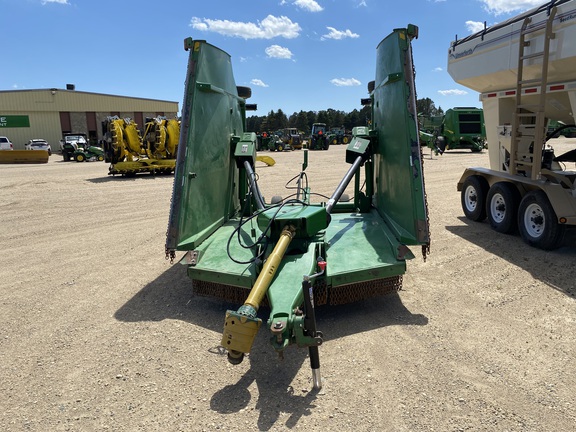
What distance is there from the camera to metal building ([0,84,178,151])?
38.6 meters

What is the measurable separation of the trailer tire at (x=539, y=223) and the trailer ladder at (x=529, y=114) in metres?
0.33

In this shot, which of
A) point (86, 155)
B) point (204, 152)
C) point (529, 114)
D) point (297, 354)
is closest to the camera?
point (297, 354)

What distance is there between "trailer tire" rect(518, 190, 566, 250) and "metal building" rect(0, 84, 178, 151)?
1526 inches

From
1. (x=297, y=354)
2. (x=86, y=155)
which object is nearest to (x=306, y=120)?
(x=86, y=155)

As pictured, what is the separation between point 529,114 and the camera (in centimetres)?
584

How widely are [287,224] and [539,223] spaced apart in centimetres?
389

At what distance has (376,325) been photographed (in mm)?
3588

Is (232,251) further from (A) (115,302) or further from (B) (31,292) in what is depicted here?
(B) (31,292)

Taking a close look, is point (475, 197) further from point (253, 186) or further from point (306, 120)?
point (306, 120)

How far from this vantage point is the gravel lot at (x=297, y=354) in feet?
8.26

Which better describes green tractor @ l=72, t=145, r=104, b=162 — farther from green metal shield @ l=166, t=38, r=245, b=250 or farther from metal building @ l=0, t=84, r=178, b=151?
green metal shield @ l=166, t=38, r=245, b=250

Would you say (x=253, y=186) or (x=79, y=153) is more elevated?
(x=79, y=153)

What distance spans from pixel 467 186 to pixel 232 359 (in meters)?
6.25

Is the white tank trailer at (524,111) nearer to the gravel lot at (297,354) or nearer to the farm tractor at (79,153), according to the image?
the gravel lot at (297,354)
